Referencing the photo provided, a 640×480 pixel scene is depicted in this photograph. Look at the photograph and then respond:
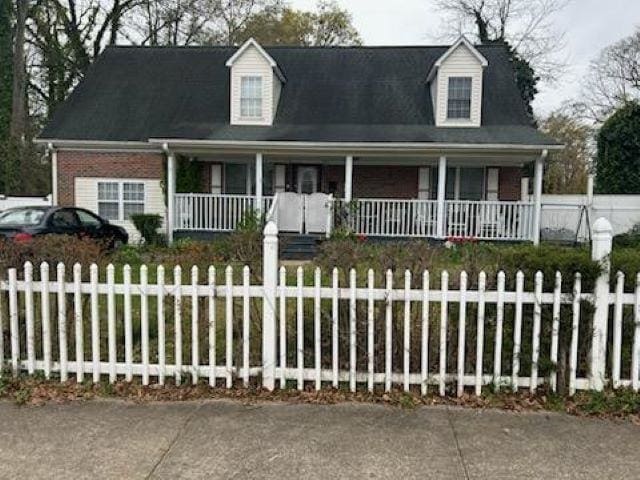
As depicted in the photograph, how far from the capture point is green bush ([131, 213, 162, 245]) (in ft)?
53.6

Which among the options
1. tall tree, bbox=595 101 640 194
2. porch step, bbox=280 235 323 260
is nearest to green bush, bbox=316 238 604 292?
porch step, bbox=280 235 323 260

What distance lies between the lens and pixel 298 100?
59.9ft

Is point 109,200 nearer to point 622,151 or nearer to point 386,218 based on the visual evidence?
point 386,218

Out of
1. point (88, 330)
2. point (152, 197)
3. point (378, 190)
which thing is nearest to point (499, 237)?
point (378, 190)

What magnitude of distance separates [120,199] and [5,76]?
40.4 feet

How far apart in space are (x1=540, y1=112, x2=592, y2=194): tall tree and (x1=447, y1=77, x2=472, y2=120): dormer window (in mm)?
20955

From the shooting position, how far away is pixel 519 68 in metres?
30.1

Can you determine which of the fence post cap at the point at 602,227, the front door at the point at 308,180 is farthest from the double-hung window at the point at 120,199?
the fence post cap at the point at 602,227

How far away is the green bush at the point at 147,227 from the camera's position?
1633cm

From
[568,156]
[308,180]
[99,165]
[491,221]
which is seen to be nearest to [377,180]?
[308,180]

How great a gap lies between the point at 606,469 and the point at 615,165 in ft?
69.0

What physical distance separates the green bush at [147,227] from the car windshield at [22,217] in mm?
3796

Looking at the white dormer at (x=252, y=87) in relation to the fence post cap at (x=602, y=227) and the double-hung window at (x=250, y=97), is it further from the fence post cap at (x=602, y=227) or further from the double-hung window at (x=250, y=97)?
the fence post cap at (x=602, y=227)

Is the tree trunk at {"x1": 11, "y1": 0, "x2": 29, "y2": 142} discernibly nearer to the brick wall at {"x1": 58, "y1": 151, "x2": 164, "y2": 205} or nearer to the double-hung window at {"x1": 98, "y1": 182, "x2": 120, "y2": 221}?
the brick wall at {"x1": 58, "y1": 151, "x2": 164, "y2": 205}
